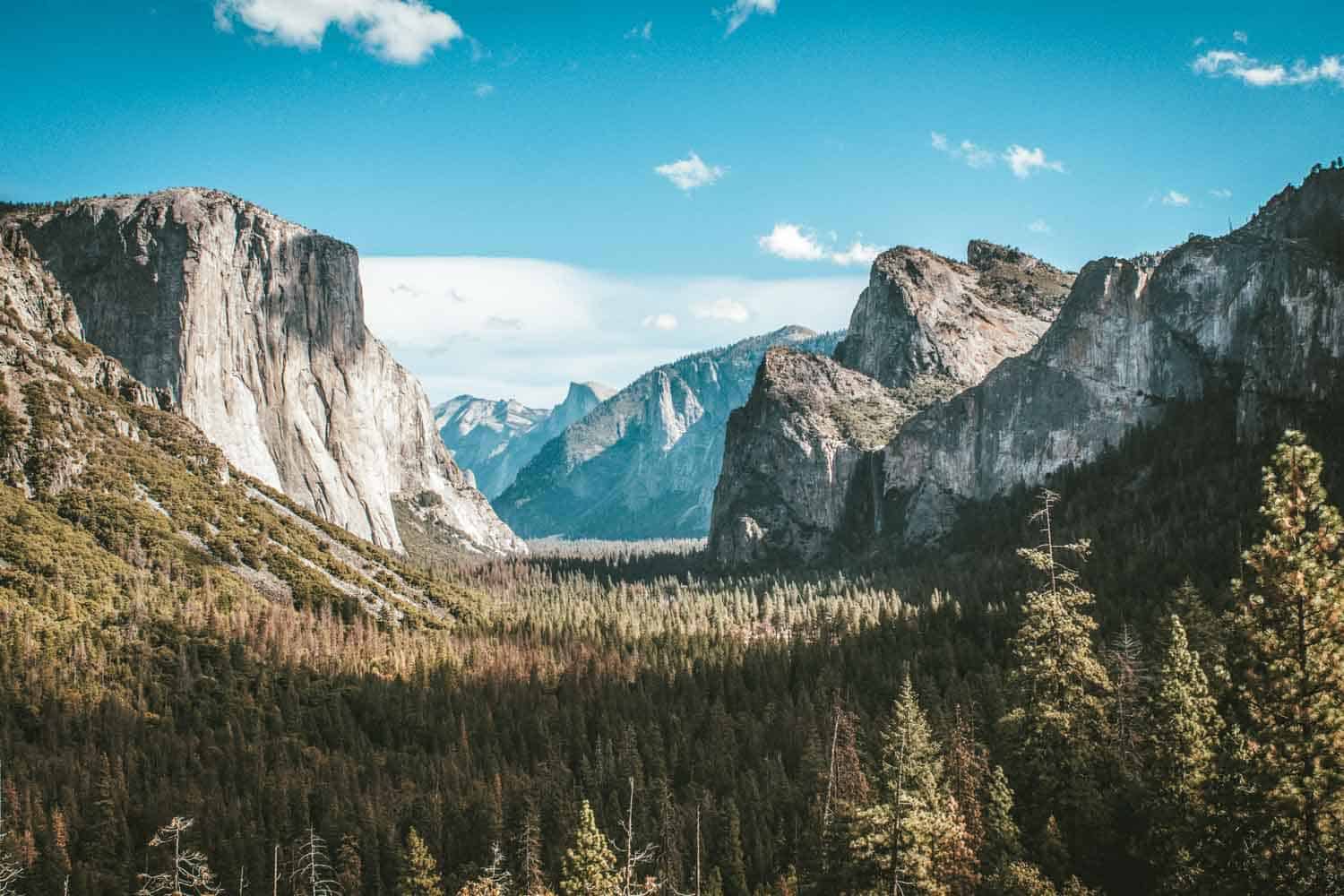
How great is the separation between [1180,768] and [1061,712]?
16.9 feet

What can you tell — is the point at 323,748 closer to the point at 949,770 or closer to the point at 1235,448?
the point at 949,770

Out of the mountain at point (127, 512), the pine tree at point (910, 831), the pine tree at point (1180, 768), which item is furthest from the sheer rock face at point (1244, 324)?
the mountain at point (127, 512)

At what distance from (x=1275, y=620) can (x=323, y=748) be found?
91.1 m

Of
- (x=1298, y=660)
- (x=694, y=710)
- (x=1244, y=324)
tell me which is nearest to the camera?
(x=1298, y=660)

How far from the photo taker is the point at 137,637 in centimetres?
10425

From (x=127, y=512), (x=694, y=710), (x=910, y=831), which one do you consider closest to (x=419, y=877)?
(x=910, y=831)

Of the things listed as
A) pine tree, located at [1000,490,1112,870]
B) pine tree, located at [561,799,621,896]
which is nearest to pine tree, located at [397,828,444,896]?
pine tree, located at [561,799,621,896]

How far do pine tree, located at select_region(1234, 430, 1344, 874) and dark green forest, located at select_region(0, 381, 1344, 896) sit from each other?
8 centimetres

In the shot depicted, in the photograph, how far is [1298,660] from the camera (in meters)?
24.8

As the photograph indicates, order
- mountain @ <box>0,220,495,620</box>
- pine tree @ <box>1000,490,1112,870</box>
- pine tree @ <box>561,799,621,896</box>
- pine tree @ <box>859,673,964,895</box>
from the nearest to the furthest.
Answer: pine tree @ <box>859,673,964,895</box>, pine tree @ <box>1000,490,1112,870</box>, pine tree @ <box>561,799,621,896</box>, mountain @ <box>0,220,495,620</box>

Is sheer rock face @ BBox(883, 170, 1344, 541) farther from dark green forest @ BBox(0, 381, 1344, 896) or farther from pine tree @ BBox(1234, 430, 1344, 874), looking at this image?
pine tree @ BBox(1234, 430, 1344, 874)

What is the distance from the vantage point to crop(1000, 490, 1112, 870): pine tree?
3662 cm

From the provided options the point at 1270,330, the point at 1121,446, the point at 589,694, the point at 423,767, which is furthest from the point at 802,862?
the point at 1121,446

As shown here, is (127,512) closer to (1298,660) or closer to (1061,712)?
(1061,712)
